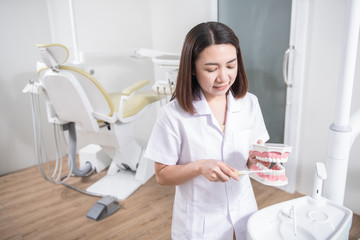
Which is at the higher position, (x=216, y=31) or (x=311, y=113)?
(x=216, y=31)

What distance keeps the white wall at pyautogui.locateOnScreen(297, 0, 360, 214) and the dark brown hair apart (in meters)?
1.12

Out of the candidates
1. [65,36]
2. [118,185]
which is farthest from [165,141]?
[65,36]

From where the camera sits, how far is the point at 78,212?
6.59ft

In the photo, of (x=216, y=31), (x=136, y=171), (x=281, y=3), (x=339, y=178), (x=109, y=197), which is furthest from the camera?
(x=136, y=171)

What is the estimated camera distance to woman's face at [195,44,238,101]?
30.9 inches

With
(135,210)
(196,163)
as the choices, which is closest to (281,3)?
(196,163)

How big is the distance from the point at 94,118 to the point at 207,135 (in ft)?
4.10

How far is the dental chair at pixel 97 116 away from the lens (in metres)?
1.80

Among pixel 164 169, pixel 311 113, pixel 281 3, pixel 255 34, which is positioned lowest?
pixel 311 113

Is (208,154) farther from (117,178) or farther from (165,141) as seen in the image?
(117,178)

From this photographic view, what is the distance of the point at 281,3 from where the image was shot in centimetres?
192

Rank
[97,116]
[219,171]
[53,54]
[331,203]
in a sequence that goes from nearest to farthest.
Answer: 1. [219,171]
2. [331,203]
3. [53,54]
4. [97,116]

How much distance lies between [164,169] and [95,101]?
1205 millimetres

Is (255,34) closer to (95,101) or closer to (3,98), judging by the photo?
(95,101)
